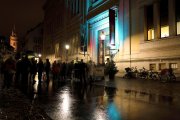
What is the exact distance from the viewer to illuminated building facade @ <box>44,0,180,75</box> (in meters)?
21.1

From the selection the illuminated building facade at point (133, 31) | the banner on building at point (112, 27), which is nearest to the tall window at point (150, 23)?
the illuminated building facade at point (133, 31)

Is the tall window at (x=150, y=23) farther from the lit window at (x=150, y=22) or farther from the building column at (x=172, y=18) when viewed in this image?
the building column at (x=172, y=18)

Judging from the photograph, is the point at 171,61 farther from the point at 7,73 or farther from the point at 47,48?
the point at 47,48

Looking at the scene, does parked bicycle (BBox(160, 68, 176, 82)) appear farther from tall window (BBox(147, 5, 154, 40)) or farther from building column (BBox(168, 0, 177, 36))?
tall window (BBox(147, 5, 154, 40))

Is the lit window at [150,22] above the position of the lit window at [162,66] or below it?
above

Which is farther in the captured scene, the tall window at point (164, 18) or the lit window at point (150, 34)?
the lit window at point (150, 34)

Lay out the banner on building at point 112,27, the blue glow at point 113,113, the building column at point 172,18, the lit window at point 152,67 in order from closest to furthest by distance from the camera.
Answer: the blue glow at point 113,113 < the building column at point 172,18 < the lit window at point 152,67 < the banner on building at point 112,27

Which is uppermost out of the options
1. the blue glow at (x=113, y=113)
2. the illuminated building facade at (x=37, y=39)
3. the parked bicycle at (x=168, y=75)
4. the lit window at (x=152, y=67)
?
the illuminated building facade at (x=37, y=39)

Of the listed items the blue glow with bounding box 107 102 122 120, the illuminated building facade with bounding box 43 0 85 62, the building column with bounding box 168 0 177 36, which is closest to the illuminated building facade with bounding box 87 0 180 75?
the building column with bounding box 168 0 177 36

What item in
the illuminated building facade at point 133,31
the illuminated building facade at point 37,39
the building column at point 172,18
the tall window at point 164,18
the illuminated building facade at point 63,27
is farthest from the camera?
the illuminated building facade at point 37,39

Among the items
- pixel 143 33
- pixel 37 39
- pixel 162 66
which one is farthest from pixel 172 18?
pixel 37 39

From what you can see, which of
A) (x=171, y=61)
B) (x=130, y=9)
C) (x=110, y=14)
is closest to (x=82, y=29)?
(x=110, y=14)

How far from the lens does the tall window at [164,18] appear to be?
22056mm

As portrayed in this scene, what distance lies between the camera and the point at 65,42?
4925cm
